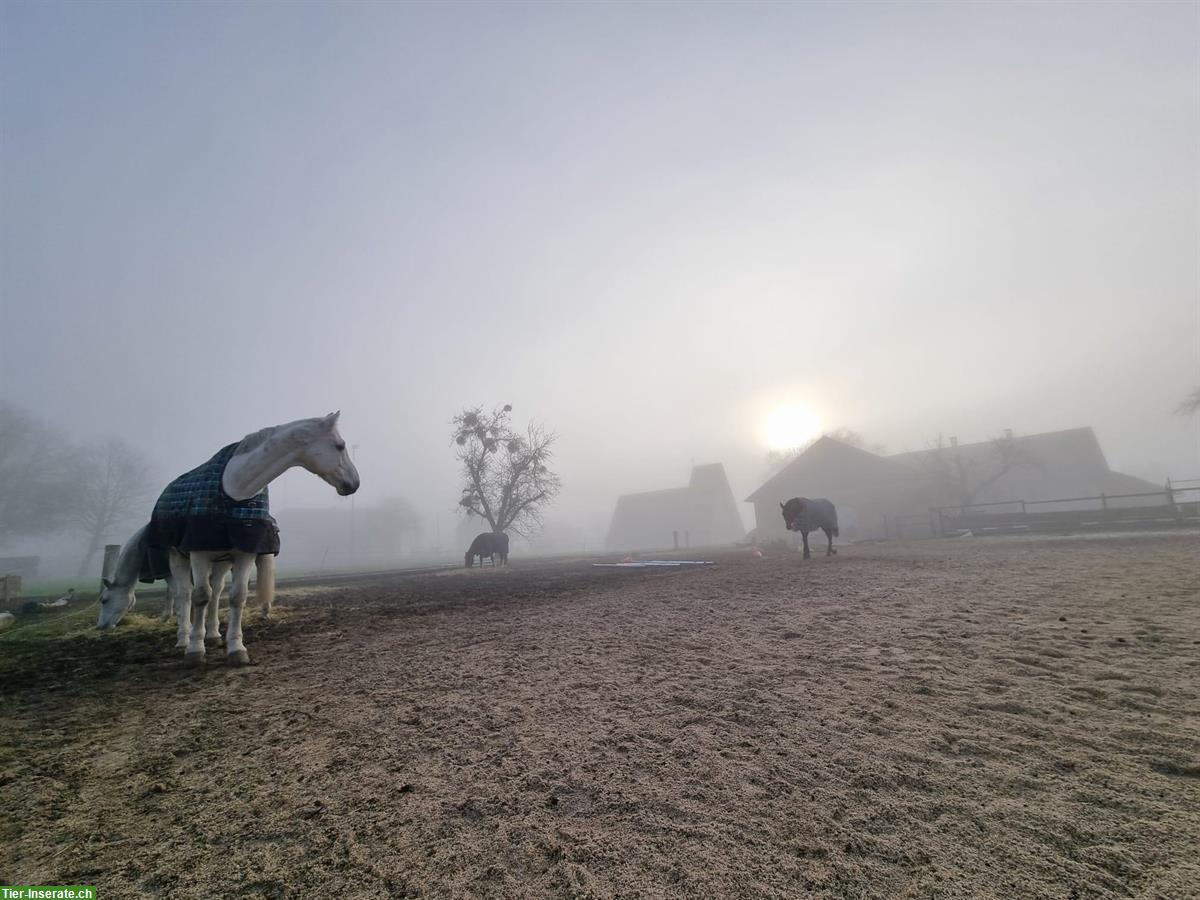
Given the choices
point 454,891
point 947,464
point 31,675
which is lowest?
point 454,891

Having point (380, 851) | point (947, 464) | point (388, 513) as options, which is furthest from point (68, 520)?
point (947, 464)

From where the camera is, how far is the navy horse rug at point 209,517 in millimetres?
4852

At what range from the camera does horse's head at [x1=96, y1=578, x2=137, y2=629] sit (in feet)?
21.9

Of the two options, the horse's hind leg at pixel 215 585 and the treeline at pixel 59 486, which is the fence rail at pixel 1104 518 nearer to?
the horse's hind leg at pixel 215 585

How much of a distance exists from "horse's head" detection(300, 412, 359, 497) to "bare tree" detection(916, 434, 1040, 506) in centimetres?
4650

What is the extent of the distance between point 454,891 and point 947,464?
54633mm

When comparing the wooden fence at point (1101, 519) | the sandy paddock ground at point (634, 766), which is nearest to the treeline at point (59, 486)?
the sandy paddock ground at point (634, 766)

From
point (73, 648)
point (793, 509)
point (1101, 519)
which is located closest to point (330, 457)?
point (73, 648)

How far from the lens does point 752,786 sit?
93.9 inches

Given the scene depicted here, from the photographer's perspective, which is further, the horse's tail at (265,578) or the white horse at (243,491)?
the horse's tail at (265,578)

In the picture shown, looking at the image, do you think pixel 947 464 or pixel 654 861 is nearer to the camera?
pixel 654 861

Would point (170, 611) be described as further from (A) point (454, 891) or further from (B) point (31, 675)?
(A) point (454, 891)

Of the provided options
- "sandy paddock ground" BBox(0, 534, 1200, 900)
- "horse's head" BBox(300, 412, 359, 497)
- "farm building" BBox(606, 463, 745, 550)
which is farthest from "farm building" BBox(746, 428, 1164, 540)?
"horse's head" BBox(300, 412, 359, 497)

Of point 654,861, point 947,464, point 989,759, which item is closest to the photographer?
point 654,861
